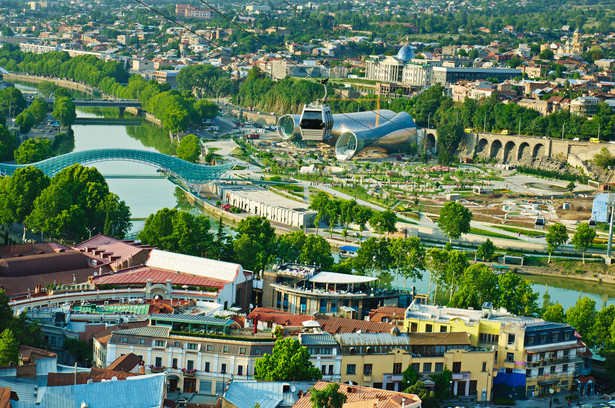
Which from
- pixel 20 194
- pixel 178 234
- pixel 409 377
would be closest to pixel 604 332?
pixel 409 377

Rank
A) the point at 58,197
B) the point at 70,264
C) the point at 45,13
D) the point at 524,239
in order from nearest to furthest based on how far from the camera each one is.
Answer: the point at 70,264 → the point at 58,197 → the point at 524,239 → the point at 45,13

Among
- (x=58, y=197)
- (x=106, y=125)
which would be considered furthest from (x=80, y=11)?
(x=58, y=197)

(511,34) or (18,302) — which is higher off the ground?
(511,34)

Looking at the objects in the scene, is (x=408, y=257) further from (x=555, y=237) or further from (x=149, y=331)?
(x=149, y=331)

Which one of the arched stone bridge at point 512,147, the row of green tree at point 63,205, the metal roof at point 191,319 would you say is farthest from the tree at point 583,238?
the arched stone bridge at point 512,147

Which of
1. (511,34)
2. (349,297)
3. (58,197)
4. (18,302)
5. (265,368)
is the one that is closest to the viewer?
(265,368)

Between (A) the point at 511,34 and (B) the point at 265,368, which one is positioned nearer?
(B) the point at 265,368

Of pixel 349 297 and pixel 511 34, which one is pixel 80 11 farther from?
pixel 349 297

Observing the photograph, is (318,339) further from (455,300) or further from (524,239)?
A: (524,239)
